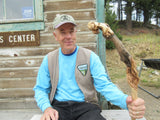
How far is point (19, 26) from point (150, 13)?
19.9 m

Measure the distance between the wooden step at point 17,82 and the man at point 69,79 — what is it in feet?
4.16

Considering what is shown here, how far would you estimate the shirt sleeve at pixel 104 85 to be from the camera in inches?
55.6

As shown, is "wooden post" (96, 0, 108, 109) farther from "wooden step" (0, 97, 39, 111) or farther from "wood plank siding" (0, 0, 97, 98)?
"wooden step" (0, 97, 39, 111)

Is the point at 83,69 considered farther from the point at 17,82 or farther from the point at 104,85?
the point at 17,82

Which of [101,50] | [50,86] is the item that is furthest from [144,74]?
[50,86]

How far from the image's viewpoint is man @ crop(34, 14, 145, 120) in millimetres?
1642

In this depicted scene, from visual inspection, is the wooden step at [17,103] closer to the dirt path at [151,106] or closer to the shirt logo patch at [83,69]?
the shirt logo patch at [83,69]

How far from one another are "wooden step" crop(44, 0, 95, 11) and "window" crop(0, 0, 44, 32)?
14cm

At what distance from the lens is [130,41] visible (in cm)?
1164

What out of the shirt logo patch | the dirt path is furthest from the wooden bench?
the dirt path

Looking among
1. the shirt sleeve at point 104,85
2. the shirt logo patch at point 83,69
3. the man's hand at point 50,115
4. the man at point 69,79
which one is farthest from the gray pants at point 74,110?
the shirt logo patch at point 83,69

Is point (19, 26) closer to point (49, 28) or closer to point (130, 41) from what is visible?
point (49, 28)

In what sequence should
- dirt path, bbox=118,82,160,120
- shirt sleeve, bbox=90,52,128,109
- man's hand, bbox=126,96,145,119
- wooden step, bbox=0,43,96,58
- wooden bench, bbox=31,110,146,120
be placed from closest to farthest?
1. man's hand, bbox=126,96,145,119
2. shirt sleeve, bbox=90,52,128,109
3. wooden bench, bbox=31,110,146,120
4. wooden step, bbox=0,43,96,58
5. dirt path, bbox=118,82,160,120

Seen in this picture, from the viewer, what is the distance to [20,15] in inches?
114
